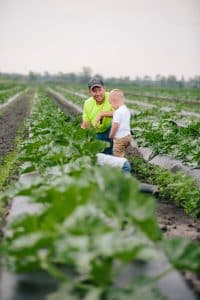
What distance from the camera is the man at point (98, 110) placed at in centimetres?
772

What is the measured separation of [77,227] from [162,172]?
4878mm

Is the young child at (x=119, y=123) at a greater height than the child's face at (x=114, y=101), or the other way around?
the child's face at (x=114, y=101)

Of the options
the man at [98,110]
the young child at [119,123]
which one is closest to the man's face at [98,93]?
the man at [98,110]

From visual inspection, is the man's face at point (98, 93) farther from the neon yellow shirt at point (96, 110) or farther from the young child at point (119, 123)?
the young child at point (119, 123)

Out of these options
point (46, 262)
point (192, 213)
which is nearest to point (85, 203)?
point (46, 262)

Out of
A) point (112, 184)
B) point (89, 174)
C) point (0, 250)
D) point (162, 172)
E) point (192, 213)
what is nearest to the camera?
point (112, 184)

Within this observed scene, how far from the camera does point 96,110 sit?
26.3 feet

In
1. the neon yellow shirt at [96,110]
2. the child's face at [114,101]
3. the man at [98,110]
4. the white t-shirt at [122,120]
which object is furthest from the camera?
the neon yellow shirt at [96,110]

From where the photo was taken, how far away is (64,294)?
3.28 metres

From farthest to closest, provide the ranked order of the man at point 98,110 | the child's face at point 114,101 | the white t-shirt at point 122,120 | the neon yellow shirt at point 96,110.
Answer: the neon yellow shirt at point 96,110 → the man at point 98,110 → the white t-shirt at point 122,120 → the child's face at point 114,101

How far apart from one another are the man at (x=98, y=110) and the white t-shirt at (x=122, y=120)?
338mm

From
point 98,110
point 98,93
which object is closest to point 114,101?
point 98,93

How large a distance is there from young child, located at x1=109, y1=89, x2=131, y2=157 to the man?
0.33 m

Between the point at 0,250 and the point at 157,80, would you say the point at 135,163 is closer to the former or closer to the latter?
the point at 0,250
